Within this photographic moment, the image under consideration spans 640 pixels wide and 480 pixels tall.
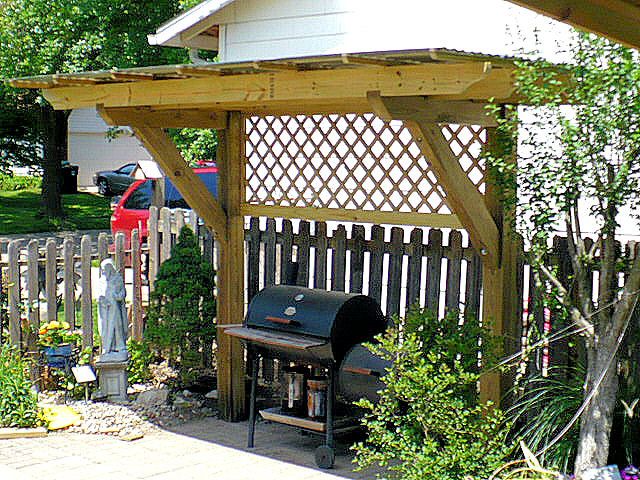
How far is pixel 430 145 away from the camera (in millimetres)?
5648

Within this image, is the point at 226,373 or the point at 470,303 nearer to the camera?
the point at 470,303

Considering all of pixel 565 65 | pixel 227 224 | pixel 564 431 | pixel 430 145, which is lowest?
pixel 564 431

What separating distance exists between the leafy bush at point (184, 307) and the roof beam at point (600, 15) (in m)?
5.24

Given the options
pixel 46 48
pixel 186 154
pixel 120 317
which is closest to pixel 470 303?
pixel 120 317

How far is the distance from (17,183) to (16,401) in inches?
1042

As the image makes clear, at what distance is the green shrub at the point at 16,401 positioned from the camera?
7.23 m

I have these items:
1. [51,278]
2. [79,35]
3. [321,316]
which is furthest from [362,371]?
[79,35]

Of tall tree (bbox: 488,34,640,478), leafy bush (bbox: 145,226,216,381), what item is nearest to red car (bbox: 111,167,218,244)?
leafy bush (bbox: 145,226,216,381)

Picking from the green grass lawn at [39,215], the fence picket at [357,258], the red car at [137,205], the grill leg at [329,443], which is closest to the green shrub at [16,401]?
the grill leg at [329,443]

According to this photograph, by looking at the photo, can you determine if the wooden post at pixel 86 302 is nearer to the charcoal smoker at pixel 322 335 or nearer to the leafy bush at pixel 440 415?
the charcoal smoker at pixel 322 335

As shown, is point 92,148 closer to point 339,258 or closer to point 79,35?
point 79,35

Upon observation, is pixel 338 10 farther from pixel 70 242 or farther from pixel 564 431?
pixel 564 431

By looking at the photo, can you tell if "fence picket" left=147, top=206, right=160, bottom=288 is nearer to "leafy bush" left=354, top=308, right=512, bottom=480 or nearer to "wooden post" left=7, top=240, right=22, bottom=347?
"wooden post" left=7, top=240, right=22, bottom=347

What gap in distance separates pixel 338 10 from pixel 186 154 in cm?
650
